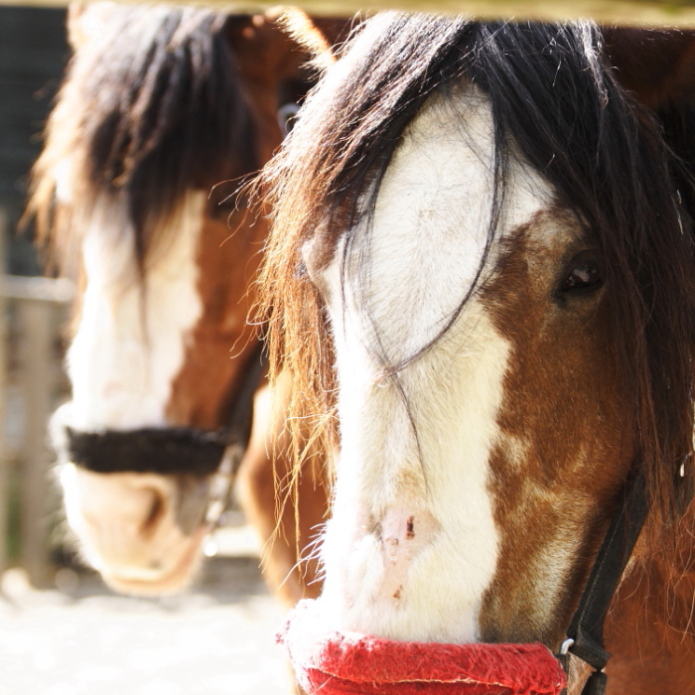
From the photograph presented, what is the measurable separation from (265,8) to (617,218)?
0.55 meters

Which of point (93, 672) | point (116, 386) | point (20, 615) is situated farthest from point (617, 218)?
point (20, 615)

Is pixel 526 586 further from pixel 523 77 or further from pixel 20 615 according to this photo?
pixel 20 615

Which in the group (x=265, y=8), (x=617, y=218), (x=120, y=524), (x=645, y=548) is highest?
(x=265, y=8)

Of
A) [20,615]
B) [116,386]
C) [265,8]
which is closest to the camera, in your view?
[265,8]

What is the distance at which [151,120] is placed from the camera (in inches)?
79.5

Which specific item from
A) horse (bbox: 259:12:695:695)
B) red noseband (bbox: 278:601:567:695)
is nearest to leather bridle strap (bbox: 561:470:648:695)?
horse (bbox: 259:12:695:695)

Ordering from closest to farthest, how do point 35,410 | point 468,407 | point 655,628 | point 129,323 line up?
point 468,407 < point 655,628 < point 129,323 < point 35,410

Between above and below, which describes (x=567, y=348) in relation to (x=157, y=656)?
above

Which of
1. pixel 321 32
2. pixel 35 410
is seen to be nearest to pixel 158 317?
pixel 321 32

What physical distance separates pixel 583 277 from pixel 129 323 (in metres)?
1.18

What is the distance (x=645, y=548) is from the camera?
44.6 inches

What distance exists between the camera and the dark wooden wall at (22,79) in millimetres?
6422

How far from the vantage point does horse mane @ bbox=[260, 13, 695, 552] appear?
3.29 feet

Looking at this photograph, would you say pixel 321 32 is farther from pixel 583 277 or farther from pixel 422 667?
pixel 422 667
